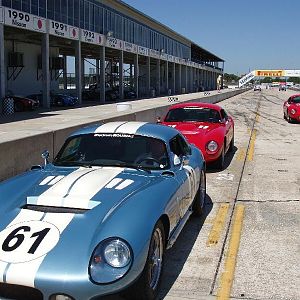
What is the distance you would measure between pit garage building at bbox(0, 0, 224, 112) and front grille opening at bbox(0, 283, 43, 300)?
28.3m

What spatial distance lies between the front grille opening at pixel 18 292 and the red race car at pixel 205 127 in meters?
6.67

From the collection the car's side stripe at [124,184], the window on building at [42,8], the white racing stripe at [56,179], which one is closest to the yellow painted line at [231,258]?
the car's side stripe at [124,184]

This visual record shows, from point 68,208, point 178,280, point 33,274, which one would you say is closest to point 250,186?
point 178,280

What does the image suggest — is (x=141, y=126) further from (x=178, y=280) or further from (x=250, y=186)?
(x=250, y=186)

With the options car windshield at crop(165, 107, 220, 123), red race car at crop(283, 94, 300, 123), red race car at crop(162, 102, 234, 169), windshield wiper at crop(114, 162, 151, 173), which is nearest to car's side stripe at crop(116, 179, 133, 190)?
windshield wiper at crop(114, 162, 151, 173)

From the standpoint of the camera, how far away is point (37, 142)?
27.7 feet

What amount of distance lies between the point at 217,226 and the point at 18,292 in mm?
3478

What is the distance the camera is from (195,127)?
10094 millimetres

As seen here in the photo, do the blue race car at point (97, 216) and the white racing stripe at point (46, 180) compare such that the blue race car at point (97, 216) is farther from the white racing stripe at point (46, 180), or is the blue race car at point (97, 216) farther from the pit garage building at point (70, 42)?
the pit garage building at point (70, 42)

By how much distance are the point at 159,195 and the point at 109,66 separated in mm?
68409

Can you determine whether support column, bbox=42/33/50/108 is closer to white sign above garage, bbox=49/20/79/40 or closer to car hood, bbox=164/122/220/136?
white sign above garage, bbox=49/20/79/40

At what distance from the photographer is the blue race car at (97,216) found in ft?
10.9

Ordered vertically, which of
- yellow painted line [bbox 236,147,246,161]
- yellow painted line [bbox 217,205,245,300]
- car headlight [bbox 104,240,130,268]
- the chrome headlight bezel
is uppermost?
the chrome headlight bezel

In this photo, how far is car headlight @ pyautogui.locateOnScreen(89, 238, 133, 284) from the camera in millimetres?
3324
